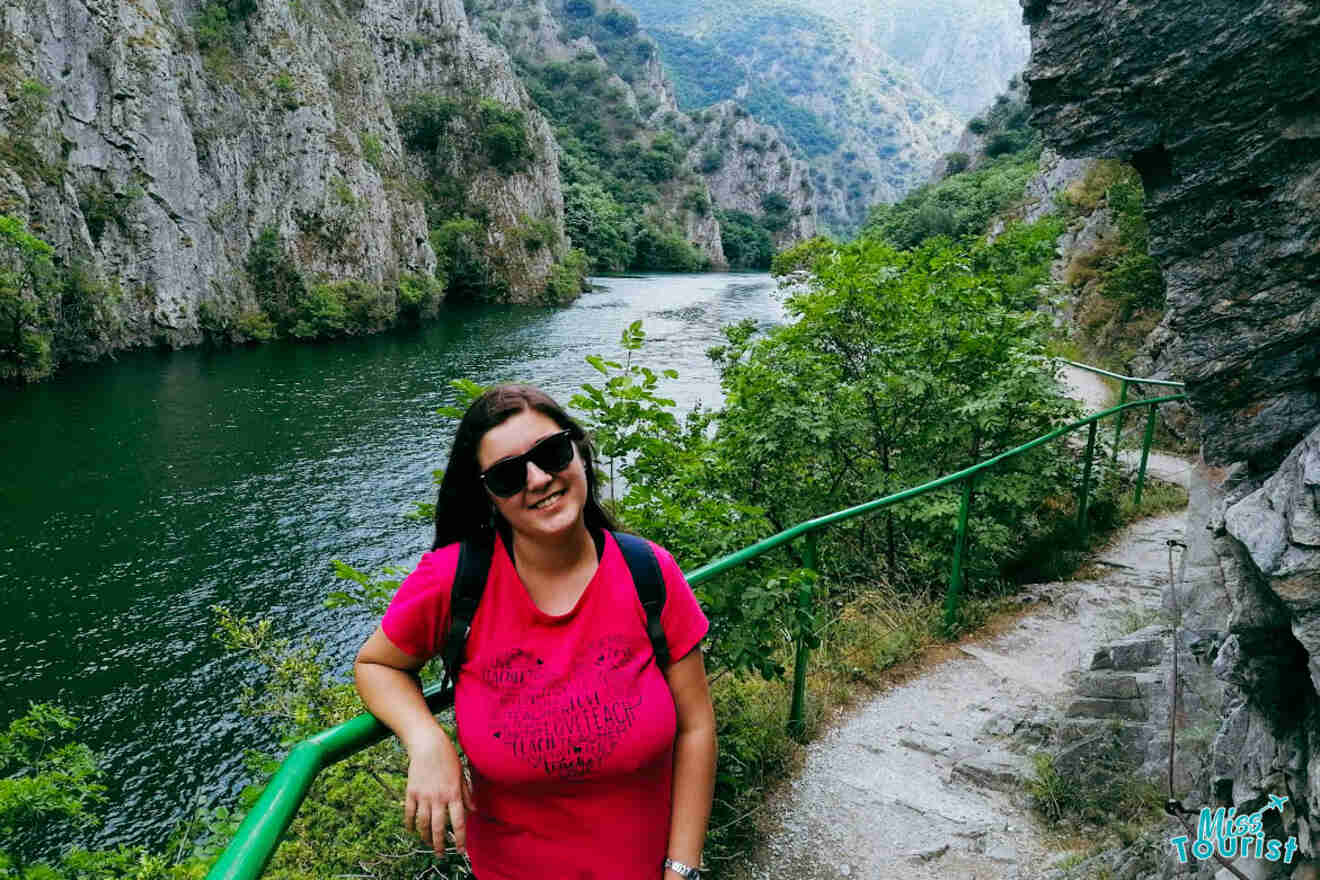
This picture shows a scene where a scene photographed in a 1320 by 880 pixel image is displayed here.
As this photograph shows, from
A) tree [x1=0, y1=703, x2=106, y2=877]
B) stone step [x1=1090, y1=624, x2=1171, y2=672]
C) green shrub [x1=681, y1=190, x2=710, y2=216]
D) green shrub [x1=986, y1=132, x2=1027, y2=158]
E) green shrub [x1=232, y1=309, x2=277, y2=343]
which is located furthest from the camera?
green shrub [x1=681, y1=190, x2=710, y2=216]

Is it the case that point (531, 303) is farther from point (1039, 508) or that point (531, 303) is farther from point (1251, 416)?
point (1251, 416)

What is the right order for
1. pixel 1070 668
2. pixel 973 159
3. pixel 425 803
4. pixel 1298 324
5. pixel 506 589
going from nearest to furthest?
pixel 425 803 < pixel 506 589 < pixel 1298 324 < pixel 1070 668 < pixel 973 159

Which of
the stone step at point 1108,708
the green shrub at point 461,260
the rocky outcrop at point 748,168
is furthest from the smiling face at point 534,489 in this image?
the rocky outcrop at point 748,168

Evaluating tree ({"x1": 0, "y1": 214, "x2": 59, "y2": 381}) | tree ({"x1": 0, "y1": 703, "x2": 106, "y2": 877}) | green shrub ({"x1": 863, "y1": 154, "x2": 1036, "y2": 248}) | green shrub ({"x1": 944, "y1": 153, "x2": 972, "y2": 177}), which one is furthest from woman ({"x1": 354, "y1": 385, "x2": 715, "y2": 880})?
green shrub ({"x1": 944, "y1": 153, "x2": 972, "y2": 177})

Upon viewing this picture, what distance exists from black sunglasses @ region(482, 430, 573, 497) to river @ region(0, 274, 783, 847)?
28.4 feet

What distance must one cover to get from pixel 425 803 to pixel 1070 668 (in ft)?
14.9

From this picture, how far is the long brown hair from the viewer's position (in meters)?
1.82

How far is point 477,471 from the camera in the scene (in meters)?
1.85

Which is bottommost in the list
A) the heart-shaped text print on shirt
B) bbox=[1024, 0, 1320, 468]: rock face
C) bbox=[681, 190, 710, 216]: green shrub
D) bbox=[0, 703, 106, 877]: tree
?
bbox=[0, 703, 106, 877]: tree

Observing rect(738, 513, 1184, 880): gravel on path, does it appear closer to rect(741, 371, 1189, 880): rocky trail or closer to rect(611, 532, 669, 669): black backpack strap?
rect(741, 371, 1189, 880): rocky trail

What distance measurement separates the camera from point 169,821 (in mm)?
8234

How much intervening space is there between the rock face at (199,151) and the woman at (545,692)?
33.7 metres

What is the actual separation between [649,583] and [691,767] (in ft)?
1.37

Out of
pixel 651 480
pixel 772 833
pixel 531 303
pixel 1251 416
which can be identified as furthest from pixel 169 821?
pixel 531 303
